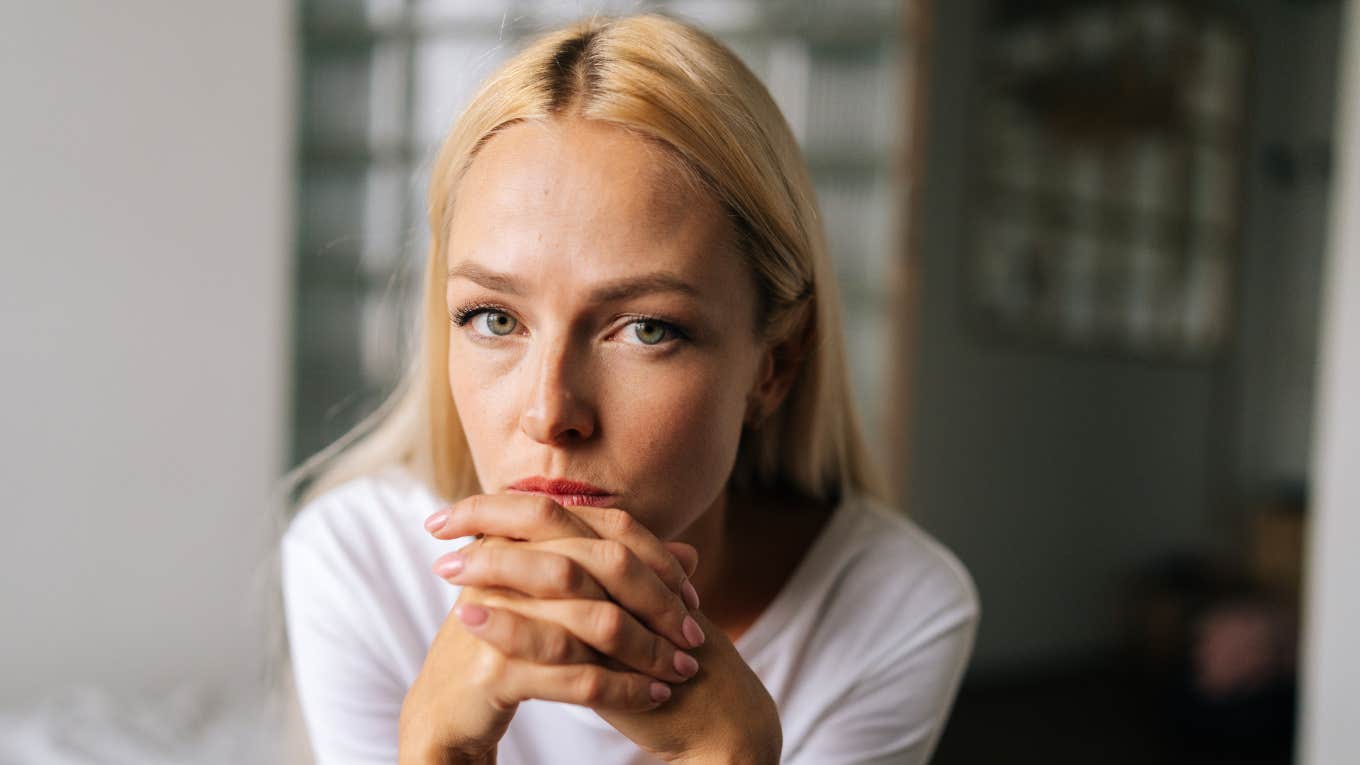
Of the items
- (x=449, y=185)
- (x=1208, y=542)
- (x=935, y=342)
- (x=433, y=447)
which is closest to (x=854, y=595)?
(x=433, y=447)

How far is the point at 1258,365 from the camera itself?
470 centimetres

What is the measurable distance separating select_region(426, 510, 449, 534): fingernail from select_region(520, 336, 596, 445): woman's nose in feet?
0.29

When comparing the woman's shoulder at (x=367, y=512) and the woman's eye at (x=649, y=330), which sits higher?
the woman's eye at (x=649, y=330)

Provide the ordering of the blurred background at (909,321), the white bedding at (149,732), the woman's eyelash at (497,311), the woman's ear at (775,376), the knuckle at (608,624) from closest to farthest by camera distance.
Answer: the knuckle at (608,624), the woman's eyelash at (497,311), the woman's ear at (775,376), the white bedding at (149,732), the blurred background at (909,321)

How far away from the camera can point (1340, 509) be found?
187 cm

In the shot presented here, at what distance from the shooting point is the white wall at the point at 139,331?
6.54 ft

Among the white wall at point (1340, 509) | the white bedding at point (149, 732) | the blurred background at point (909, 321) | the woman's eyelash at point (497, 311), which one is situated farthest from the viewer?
the blurred background at point (909, 321)

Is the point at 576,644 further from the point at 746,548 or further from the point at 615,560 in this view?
the point at 746,548

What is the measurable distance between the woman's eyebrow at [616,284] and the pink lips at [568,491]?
0.47 ft

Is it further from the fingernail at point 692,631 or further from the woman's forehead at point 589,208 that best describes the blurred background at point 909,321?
the fingernail at point 692,631

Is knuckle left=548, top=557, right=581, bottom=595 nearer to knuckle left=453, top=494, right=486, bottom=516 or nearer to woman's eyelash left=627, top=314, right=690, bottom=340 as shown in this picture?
knuckle left=453, top=494, right=486, bottom=516

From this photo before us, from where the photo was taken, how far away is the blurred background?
6.52ft

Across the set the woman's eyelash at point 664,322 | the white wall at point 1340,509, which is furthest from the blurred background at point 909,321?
the woman's eyelash at point 664,322

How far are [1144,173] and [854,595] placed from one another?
140 inches
